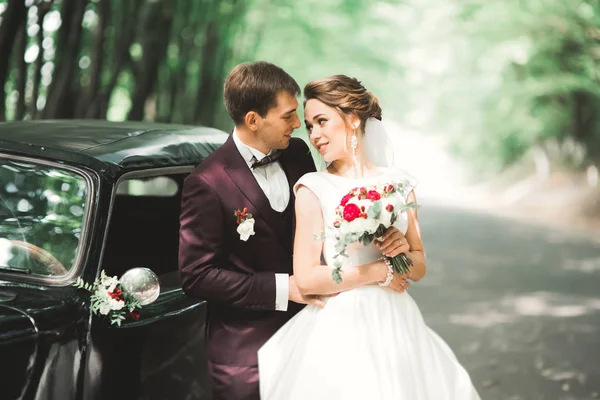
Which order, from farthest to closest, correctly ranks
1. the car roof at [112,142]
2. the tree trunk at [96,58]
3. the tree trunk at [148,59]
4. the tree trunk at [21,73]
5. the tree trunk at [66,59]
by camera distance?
the tree trunk at [148,59]
the tree trunk at [96,58]
the tree trunk at [66,59]
the tree trunk at [21,73]
the car roof at [112,142]

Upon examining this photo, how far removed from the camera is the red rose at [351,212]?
2.96 m

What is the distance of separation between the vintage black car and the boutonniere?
1.98 feet

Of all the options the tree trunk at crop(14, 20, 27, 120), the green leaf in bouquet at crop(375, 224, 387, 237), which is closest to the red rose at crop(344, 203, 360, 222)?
the green leaf in bouquet at crop(375, 224, 387, 237)

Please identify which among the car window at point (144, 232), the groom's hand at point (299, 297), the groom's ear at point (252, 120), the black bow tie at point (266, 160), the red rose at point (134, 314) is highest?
the groom's ear at point (252, 120)

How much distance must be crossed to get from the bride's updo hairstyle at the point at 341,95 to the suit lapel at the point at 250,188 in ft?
1.20

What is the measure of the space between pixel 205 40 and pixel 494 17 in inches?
331

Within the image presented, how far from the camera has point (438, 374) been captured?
318 centimetres

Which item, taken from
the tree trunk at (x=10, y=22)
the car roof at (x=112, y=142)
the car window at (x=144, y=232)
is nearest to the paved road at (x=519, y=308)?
the car window at (x=144, y=232)

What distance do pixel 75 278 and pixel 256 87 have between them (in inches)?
40.7

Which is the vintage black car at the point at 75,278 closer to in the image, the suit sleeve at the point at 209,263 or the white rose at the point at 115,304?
the white rose at the point at 115,304

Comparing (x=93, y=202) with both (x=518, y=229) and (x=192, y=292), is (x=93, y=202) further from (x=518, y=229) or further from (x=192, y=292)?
(x=518, y=229)

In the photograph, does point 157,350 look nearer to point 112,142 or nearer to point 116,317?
point 116,317

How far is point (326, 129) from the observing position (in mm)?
3199

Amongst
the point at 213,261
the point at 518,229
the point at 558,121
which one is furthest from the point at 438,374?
the point at 558,121
